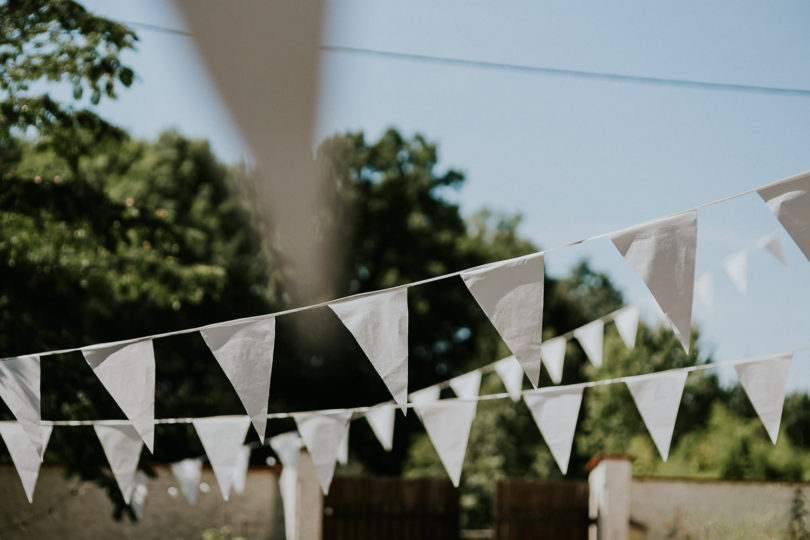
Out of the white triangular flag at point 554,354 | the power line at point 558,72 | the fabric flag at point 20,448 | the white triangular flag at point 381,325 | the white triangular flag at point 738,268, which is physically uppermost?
the power line at point 558,72

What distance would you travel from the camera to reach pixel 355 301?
10.8ft

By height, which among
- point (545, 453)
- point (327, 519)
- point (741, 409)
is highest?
point (741, 409)

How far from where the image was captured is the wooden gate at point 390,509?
8695 millimetres

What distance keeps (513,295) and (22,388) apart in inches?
87.4

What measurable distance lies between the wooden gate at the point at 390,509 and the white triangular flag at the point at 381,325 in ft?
18.5

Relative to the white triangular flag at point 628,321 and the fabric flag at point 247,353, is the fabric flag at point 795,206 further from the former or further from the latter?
the white triangular flag at point 628,321

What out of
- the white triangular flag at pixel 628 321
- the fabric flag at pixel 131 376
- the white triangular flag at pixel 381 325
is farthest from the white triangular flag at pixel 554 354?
the fabric flag at pixel 131 376

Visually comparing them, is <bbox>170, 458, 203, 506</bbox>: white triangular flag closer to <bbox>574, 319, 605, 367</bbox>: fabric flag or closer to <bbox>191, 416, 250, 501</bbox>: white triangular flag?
<bbox>191, 416, 250, 501</bbox>: white triangular flag

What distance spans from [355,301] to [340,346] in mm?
13892

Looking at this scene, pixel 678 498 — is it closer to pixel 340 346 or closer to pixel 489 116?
pixel 489 116

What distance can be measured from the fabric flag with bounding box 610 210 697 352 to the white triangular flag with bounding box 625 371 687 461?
1369mm

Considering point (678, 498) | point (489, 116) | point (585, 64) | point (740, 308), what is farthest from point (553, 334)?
point (585, 64)

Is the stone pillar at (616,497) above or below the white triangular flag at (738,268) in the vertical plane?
below

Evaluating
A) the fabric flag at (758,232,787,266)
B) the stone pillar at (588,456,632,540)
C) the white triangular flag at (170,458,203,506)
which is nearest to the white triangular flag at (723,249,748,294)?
the fabric flag at (758,232,787,266)
